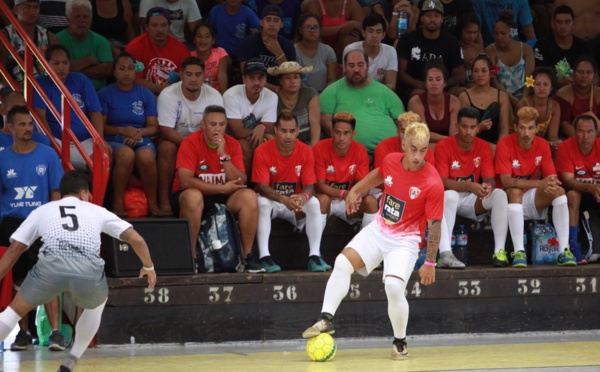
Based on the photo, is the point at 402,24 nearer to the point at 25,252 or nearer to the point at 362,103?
the point at 362,103

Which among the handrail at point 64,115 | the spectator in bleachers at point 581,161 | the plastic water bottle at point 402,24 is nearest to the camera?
the handrail at point 64,115

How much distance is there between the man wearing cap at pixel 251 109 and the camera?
1212cm

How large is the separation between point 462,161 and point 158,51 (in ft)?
12.2

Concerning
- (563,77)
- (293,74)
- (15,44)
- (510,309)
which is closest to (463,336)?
(510,309)

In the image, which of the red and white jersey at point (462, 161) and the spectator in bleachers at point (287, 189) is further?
the red and white jersey at point (462, 161)

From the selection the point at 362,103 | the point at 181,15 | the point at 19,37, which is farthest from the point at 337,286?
the point at 181,15

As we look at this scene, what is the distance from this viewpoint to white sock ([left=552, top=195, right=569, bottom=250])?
11.9 m

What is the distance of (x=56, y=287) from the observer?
26.5ft

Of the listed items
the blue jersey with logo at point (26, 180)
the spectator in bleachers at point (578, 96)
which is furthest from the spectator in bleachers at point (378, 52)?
the blue jersey with logo at point (26, 180)

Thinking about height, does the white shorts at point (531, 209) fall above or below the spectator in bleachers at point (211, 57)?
below

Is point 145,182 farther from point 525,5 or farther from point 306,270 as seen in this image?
point 525,5

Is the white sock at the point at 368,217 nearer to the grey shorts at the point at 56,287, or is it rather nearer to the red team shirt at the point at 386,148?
the red team shirt at the point at 386,148

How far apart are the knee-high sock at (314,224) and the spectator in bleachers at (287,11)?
11.6ft

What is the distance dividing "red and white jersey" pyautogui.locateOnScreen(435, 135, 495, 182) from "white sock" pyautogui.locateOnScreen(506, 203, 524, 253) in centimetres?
53
